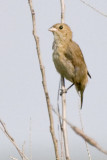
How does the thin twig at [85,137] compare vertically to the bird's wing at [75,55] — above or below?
above

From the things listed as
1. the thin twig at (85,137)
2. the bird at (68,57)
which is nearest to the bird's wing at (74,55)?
the bird at (68,57)

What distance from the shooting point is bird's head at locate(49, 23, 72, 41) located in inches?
185

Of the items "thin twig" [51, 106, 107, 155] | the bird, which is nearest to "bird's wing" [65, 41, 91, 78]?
the bird

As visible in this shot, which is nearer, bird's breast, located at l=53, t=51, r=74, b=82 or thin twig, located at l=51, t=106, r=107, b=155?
thin twig, located at l=51, t=106, r=107, b=155

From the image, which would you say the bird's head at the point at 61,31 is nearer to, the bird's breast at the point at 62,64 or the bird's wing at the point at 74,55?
the bird's wing at the point at 74,55

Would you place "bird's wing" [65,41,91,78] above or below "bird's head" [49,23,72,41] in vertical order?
below

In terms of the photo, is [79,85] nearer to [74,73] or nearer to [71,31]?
[74,73]

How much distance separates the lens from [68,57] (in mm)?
4715

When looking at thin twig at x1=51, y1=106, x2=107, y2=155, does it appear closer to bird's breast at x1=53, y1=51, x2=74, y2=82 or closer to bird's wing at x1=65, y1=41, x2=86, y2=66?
bird's breast at x1=53, y1=51, x2=74, y2=82

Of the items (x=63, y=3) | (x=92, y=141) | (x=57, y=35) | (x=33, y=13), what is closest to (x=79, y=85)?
(x=57, y=35)

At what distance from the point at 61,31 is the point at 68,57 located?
23 cm

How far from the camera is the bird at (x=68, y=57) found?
4.65 meters

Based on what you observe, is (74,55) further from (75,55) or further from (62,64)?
(62,64)

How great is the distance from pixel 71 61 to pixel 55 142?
1.83 m
